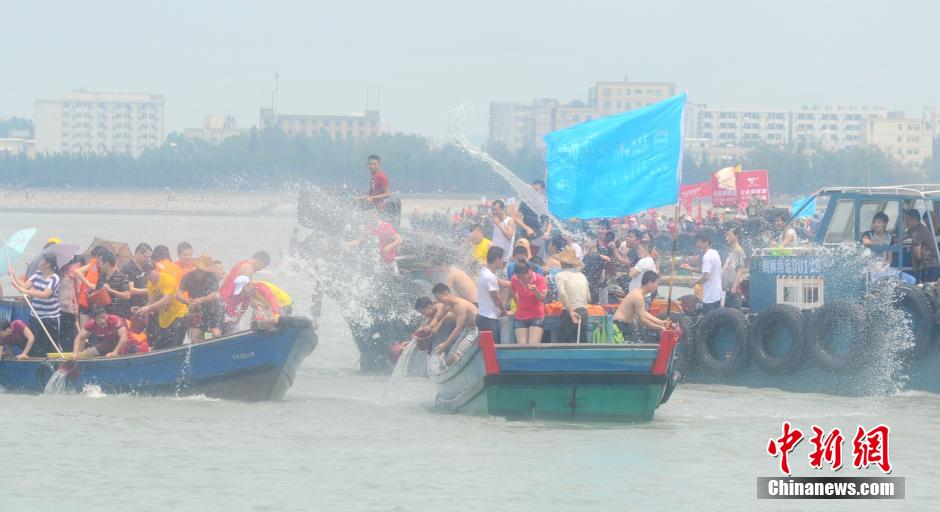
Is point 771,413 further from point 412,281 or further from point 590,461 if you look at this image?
point 412,281

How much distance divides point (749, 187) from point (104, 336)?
107 ft

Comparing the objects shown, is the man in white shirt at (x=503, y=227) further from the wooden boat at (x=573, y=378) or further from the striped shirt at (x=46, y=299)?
the striped shirt at (x=46, y=299)

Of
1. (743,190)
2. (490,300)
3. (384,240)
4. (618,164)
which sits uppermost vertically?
(743,190)

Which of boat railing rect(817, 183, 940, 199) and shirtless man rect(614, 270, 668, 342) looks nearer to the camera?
shirtless man rect(614, 270, 668, 342)

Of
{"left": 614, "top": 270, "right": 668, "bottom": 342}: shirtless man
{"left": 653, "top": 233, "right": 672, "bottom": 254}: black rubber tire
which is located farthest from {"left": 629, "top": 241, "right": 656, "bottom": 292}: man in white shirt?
{"left": 653, "top": 233, "right": 672, "bottom": 254}: black rubber tire

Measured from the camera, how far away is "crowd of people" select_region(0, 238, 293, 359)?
1961 centimetres

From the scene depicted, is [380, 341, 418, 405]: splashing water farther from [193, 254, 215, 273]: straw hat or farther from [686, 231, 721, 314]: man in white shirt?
[686, 231, 721, 314]: man in white shirt

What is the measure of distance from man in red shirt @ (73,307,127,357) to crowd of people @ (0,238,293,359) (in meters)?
0.01

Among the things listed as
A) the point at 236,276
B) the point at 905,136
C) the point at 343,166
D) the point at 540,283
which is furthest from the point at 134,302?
the point at 905,136

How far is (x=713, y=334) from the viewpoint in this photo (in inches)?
845

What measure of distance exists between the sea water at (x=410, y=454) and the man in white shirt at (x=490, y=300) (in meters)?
1.07

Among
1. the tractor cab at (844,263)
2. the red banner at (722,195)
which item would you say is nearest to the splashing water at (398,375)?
the tractor cab at (844,263)

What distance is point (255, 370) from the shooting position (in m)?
19.3

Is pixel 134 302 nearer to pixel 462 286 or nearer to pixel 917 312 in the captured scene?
pixel 462 286
